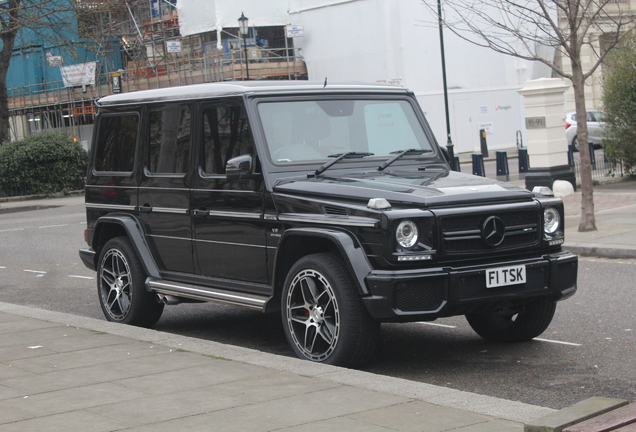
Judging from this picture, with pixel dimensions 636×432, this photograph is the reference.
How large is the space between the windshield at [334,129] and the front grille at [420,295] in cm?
166

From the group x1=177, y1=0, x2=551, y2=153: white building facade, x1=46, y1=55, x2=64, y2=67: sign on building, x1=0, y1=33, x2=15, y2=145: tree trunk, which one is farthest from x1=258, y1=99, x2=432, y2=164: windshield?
x1=46, y1=55, x2=64, y2=67: sign on building

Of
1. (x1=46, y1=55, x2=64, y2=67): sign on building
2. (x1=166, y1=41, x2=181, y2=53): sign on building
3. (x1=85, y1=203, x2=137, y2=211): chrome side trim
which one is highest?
(x1=166, y1=41, x2=181, y2=53): sign on building

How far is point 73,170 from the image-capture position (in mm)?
34844

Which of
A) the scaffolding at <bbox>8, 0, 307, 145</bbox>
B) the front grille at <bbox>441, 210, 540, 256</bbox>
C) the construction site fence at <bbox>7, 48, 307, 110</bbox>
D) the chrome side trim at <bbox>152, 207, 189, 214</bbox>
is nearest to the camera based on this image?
the front grille at <bbox>441, 210, 540, 256</bbox>

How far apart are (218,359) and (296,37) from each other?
149ft

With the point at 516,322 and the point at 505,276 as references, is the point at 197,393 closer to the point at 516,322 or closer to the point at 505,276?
the point at 505,276

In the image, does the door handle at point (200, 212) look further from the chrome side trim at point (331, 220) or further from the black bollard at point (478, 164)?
the black bollard at point (478, 164)

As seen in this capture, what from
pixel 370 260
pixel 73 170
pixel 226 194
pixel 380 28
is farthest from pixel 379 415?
pixel 380 28

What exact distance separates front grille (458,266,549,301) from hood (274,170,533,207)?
0.52 metres

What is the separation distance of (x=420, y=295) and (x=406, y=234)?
1.33 feet

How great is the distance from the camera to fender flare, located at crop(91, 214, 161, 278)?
841 cm

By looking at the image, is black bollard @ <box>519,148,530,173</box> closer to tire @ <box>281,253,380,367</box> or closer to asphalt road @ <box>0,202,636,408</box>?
asphalt road @ <box>0,202,636,408</box>

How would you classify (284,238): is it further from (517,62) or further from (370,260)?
(517,62)

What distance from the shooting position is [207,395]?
216 inches
